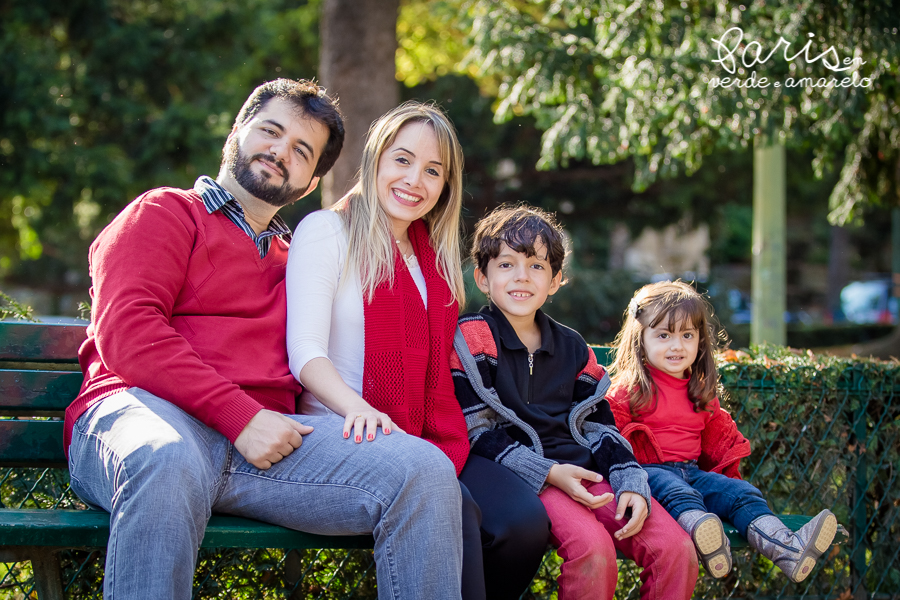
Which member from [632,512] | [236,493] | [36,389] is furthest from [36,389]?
[632,512]

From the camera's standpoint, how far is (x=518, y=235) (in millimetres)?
3012

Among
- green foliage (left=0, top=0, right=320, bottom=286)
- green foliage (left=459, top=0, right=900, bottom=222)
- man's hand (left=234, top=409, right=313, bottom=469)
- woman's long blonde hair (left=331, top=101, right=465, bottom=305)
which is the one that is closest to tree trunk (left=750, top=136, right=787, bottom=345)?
green foliage (left=459, top=0, right=900, bottom=222)

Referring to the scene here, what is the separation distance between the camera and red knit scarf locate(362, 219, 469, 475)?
268 centimetres

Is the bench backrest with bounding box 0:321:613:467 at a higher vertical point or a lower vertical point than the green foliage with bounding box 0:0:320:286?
lower

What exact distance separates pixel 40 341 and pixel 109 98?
1040 cm

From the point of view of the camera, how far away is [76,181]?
11.3 meters

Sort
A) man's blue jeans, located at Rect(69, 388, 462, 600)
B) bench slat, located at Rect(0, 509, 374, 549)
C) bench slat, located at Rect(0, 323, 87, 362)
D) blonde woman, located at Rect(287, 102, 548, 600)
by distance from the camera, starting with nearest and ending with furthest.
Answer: man's blue jeans, located at Rect(69, 388, 462, 600)
bench slat, located at Rect(0, 509, 374, 549)
blonde woman, located at Rect(287, 102, 548, 600)
bench slat, located at Rect(0, 323, 87, 362)

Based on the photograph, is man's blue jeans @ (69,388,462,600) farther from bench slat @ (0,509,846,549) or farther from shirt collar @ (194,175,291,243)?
shirt collar @ (194,175,291,243)

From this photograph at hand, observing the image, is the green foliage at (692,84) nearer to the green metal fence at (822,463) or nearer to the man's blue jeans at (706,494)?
the green metal fence at (822,463)

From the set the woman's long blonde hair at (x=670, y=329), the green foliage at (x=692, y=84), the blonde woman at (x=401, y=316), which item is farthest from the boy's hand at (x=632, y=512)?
the green foliage at (x=692, y=84)

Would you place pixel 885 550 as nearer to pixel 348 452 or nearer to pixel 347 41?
pixel 348 452

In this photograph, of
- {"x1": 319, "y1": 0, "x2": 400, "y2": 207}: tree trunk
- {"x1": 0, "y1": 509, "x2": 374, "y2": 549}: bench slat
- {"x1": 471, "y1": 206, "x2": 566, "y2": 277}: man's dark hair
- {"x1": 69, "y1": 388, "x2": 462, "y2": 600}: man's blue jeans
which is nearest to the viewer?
{"x1": 69, "y1": 388, "x2": 462, "y2": 600}: man's blue jeans

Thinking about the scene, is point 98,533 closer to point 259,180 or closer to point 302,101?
point 259,180

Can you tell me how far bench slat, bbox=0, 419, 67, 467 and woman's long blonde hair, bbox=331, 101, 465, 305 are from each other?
4.24ft
